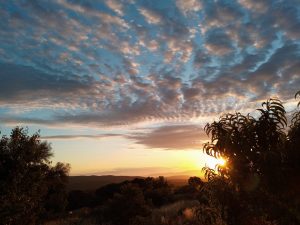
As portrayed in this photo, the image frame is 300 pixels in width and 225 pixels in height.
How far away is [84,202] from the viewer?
56.2m

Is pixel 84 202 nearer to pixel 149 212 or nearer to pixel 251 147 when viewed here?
pixel 149 212

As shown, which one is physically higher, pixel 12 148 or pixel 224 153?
pixel 12 148

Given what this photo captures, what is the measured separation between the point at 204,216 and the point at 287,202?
3116mm

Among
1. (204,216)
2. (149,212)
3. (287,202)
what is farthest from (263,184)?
(149,212)

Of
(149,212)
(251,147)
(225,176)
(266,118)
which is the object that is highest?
(266,118)

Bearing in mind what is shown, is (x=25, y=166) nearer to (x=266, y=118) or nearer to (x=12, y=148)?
(x=12, y=148)

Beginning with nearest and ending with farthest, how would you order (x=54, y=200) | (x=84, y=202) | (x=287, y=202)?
(x=287, y=202) < (x=54, y=200) < (x=84, y=202)

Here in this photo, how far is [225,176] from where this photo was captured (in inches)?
354

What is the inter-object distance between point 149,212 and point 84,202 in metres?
25.8

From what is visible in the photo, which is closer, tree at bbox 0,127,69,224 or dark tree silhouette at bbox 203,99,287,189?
dark tree silhouette at bbox 203,99,287,189

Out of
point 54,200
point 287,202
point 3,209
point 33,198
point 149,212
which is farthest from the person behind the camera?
point 54,200

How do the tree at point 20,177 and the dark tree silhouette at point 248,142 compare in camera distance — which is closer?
the dark tree silhouette at point 248,142

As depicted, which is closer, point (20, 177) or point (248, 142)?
point (248, 142)

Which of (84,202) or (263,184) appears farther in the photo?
(84,202)
